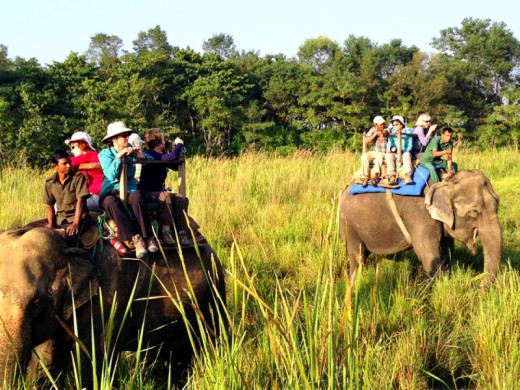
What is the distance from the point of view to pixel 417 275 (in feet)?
20.5

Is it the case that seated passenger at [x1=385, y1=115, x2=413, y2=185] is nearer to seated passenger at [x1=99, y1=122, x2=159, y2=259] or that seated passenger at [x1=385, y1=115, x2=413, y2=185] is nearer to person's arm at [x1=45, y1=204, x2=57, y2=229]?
seated passenger at [x1=99, y1=122, x2=159, y2=259]

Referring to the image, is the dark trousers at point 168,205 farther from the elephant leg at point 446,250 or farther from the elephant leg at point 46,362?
the elephant leg at point 446,250

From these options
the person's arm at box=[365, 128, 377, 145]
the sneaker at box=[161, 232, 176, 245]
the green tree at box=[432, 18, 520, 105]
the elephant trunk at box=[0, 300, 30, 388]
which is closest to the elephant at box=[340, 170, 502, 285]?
the person's arm at box=[365, 128, 377, 145]

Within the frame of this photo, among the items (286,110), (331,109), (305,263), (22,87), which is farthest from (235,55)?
(305,263)

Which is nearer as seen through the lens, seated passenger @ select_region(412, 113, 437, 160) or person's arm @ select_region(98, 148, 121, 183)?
person's arm @ select_region(98, 148, 121, 183)

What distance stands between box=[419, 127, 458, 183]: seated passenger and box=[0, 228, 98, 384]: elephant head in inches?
158

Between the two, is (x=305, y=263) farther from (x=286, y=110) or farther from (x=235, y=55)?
(x=235, y=55)

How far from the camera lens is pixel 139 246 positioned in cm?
367

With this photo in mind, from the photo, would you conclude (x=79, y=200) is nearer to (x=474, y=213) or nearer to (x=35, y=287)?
(x=35, y=287)

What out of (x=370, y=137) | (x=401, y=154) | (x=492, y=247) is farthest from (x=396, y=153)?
(x=492, y=247)

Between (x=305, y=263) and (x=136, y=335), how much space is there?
298 centimetres

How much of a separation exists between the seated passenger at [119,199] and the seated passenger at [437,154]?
3438mm

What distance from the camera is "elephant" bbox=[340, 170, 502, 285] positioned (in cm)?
562

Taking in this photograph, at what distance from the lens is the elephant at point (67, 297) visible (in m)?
3.20
